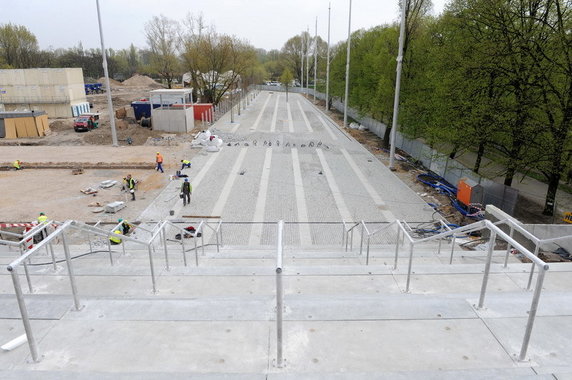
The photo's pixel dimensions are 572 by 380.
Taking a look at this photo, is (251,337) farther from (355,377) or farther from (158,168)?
(158,168)

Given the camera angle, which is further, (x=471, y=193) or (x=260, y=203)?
(x=260, y=203)

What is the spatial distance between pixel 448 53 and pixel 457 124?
4.13 metres

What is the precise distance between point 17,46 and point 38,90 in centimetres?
4264

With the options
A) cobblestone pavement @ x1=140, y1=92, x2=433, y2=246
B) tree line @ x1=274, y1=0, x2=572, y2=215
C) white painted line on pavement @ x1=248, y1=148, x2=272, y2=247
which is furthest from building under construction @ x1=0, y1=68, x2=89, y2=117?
tree line @ x1=274, y1=0, x2=572, y2=215

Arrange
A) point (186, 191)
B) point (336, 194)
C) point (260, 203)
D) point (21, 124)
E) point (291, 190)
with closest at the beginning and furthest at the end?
point (186, 191), point (260, 203), point (336, 194), point (291, 190), point (21, 124)

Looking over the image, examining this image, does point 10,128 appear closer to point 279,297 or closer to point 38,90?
point 38,90

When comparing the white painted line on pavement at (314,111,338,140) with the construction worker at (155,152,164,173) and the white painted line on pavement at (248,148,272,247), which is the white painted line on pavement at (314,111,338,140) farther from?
the construction worker at (155,152,164,173)

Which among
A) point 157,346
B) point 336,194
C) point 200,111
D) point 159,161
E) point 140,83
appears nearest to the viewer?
point 157,346

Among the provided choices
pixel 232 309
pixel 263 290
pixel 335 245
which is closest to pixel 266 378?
pixel 232 309

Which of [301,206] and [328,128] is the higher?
[328,128]

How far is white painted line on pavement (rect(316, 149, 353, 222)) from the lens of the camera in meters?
15.0

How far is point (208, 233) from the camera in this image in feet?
43.7

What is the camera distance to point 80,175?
20094mm

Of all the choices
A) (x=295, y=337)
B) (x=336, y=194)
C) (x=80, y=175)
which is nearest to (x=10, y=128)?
(x=80, y=175)
